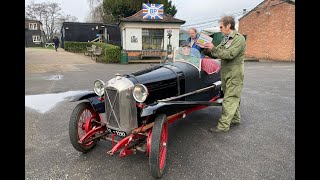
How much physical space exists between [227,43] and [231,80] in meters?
0.64

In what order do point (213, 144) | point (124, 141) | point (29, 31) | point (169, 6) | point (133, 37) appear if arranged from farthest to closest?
1. point (29, 31)
2. point (169, 6)
3. point (133, 37)
4. point (213, 144)
5. point (124, 141)

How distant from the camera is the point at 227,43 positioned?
161 inches

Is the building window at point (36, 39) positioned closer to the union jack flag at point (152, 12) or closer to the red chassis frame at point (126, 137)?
the union jack flag at point (152, 12)

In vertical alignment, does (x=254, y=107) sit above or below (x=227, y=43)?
below

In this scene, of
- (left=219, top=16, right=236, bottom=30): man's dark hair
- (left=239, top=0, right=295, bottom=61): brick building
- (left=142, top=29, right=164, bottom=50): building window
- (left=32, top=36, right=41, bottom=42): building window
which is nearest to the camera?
(left=219, top=16, right=236, bottom=30): man's dark hair

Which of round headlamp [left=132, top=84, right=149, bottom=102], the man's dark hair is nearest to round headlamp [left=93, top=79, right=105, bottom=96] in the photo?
round headlamp [left=132, top=84, right=149, bottom=102]

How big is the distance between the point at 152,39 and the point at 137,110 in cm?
1709

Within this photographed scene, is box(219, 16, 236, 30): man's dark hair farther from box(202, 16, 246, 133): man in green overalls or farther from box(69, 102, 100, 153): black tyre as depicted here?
box(69, 102, 100, 153): black tyre

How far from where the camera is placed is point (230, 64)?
4191mm

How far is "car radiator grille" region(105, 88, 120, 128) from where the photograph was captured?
9.89ft

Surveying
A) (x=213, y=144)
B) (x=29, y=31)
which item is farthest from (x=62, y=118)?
(x=29, y=31)

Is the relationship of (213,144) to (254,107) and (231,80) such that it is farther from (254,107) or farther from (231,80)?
(254,107)

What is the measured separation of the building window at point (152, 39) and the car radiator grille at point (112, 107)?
16.7 meters

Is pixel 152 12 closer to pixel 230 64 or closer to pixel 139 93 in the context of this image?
pixel 230 64
